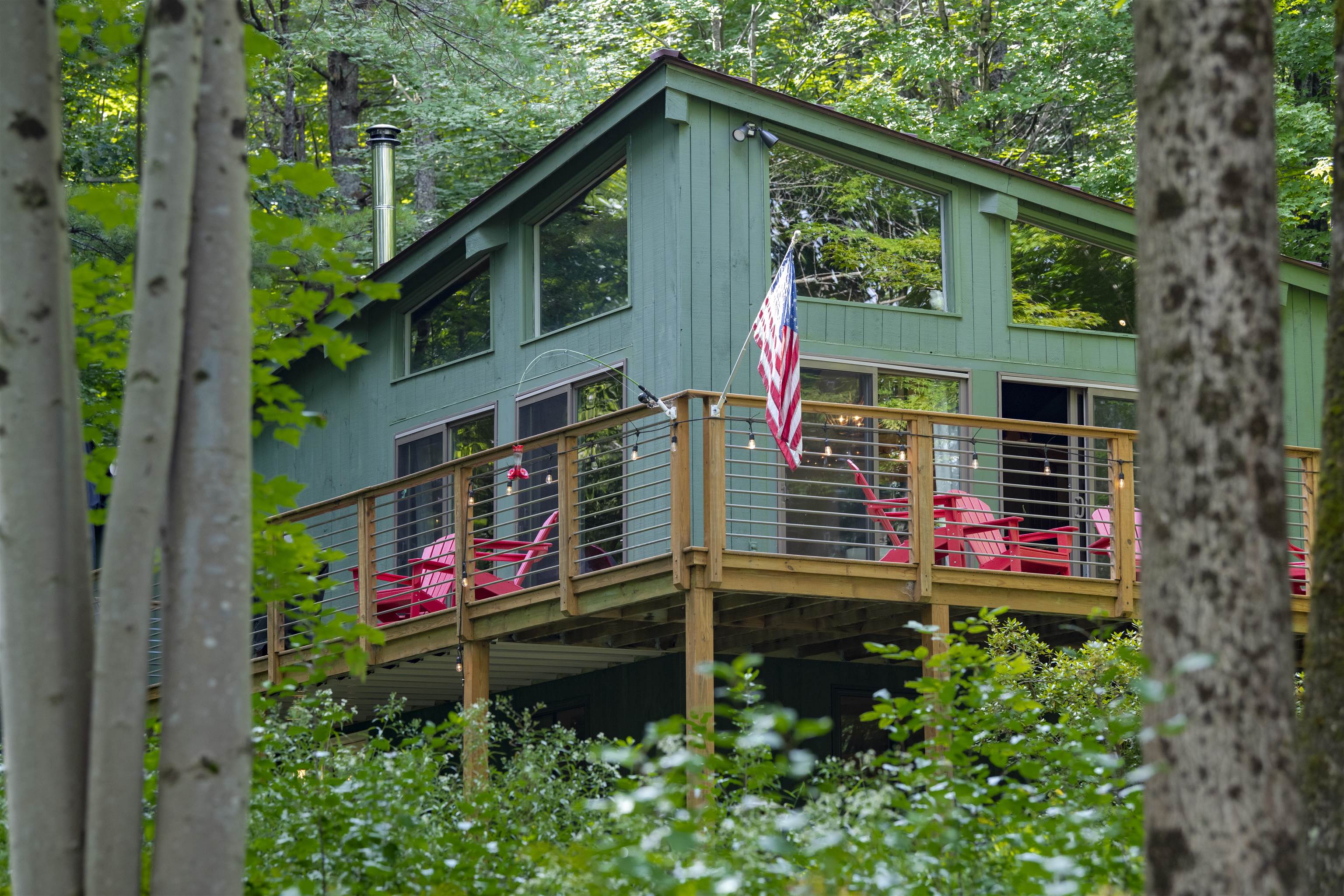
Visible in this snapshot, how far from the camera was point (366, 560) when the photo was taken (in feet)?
40.2

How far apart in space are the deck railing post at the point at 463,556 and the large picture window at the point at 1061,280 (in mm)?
5120

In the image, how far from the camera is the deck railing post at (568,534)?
1077cm

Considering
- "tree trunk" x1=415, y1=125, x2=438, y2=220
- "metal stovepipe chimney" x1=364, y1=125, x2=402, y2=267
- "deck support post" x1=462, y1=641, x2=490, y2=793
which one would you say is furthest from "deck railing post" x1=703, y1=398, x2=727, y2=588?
"tree trunk" x1=415, y1=125, x2=438, y2=220

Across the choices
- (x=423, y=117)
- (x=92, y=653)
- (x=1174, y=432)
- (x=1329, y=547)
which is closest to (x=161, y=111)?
(x=92, y=653)

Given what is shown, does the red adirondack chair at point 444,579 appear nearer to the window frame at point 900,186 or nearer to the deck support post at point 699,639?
the deck support post at point 699,639

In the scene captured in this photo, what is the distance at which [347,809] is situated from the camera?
5457 mm

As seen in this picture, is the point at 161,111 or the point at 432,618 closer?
the point at 161,111

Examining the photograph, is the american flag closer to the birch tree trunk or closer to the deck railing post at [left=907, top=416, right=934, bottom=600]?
the deck railing post at [left=907, top=416, right=934, bottom=600]

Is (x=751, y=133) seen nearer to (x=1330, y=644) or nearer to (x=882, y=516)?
(x=882, y=516)

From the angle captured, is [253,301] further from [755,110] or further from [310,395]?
[310,395]

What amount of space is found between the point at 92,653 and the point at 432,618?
8602 mm

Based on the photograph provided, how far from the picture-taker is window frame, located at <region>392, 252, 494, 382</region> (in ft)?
47.4

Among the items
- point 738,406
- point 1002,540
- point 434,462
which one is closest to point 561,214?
point 434,462

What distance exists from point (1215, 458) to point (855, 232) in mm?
9878
